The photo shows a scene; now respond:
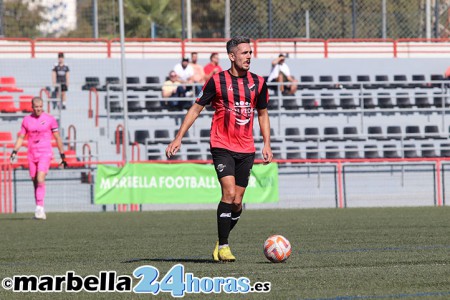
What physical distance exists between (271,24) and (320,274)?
2721 cm

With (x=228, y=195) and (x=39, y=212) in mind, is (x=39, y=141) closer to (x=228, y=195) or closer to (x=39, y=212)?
A: (x=39, y=212)

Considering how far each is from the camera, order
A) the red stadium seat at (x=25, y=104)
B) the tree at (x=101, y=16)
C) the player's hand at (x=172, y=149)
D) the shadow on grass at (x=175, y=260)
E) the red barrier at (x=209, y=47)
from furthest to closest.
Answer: the tree at (x=101, y=16), the red barrier at (x=209, y=47), the red stadium seat at (x=25, y=104), the shadow on grass at (x=175, y=260), the player's hand at (x=172, y=149)

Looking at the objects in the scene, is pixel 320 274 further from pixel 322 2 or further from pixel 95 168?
pixel 322 2

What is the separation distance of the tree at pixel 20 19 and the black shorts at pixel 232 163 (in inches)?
939

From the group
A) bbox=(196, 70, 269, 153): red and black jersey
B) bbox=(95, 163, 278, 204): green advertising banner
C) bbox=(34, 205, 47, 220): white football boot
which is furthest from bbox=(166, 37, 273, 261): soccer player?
bbox=(95, 163, 278, 204): green advertising banner

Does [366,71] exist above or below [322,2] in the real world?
below

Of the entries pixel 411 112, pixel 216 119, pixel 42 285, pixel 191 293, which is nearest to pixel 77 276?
pixel 42 285

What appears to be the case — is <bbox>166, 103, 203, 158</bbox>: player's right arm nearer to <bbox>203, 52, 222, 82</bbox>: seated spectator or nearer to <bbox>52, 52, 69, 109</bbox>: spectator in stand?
<bbox>203, 52, 222, 82</bbox>: seated spectator

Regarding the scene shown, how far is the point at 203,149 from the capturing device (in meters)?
27.4

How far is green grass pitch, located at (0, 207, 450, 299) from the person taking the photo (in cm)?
760

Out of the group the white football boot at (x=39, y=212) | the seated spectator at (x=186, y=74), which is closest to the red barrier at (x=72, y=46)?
the seated spectator at (x=186, y=74)

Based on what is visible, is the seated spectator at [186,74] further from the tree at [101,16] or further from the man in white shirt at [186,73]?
the tree at [101,16]

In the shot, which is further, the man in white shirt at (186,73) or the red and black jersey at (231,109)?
the man in white shirt at (186,73)

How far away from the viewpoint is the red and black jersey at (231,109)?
10.3 meters
